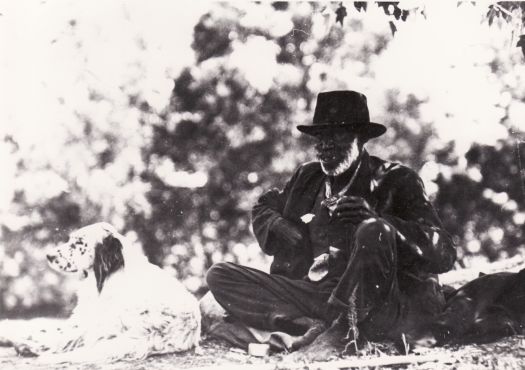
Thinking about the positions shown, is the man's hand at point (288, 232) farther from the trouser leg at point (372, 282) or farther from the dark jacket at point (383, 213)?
the trouser leg at point (372, 282)

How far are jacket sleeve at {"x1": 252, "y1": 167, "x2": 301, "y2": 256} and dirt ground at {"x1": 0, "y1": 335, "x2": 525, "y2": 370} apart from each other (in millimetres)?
789

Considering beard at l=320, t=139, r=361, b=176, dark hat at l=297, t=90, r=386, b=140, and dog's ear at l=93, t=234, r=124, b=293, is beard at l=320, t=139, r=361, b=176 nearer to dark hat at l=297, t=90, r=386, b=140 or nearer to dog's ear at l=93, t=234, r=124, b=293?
dark hat at l=297, t=90, r=386, b=140

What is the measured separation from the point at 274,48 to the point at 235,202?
1.22 m

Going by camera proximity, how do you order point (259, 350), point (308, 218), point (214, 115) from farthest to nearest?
point (214, 115)
point (308, 218)
point (259, 350)

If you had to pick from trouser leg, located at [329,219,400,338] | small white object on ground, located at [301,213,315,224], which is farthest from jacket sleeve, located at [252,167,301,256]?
trouser leg, located at [329,219,400,338]

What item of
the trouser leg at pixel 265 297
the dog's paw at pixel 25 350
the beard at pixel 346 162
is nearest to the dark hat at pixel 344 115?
the beard at pixel 346 162

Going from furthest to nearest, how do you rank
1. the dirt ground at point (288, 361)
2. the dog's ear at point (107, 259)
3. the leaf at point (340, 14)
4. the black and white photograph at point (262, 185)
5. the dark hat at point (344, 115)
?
the leaf at point (340, 14), the dark hat at point (344, 115), the dog's ear at point (107, 259), the black and white photograph at point (262, 185), the dirt ground at point (288, 361)

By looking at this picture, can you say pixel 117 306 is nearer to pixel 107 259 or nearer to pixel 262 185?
pixel 107 259

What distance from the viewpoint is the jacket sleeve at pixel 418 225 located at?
4.66m

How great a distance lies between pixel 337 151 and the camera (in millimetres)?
4883

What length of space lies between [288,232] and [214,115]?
1048mm

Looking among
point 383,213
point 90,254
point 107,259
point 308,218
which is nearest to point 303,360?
point 308,218

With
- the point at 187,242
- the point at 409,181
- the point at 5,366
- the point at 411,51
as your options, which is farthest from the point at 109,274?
the point at 411,51

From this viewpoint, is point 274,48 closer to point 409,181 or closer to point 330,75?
point 330,75
